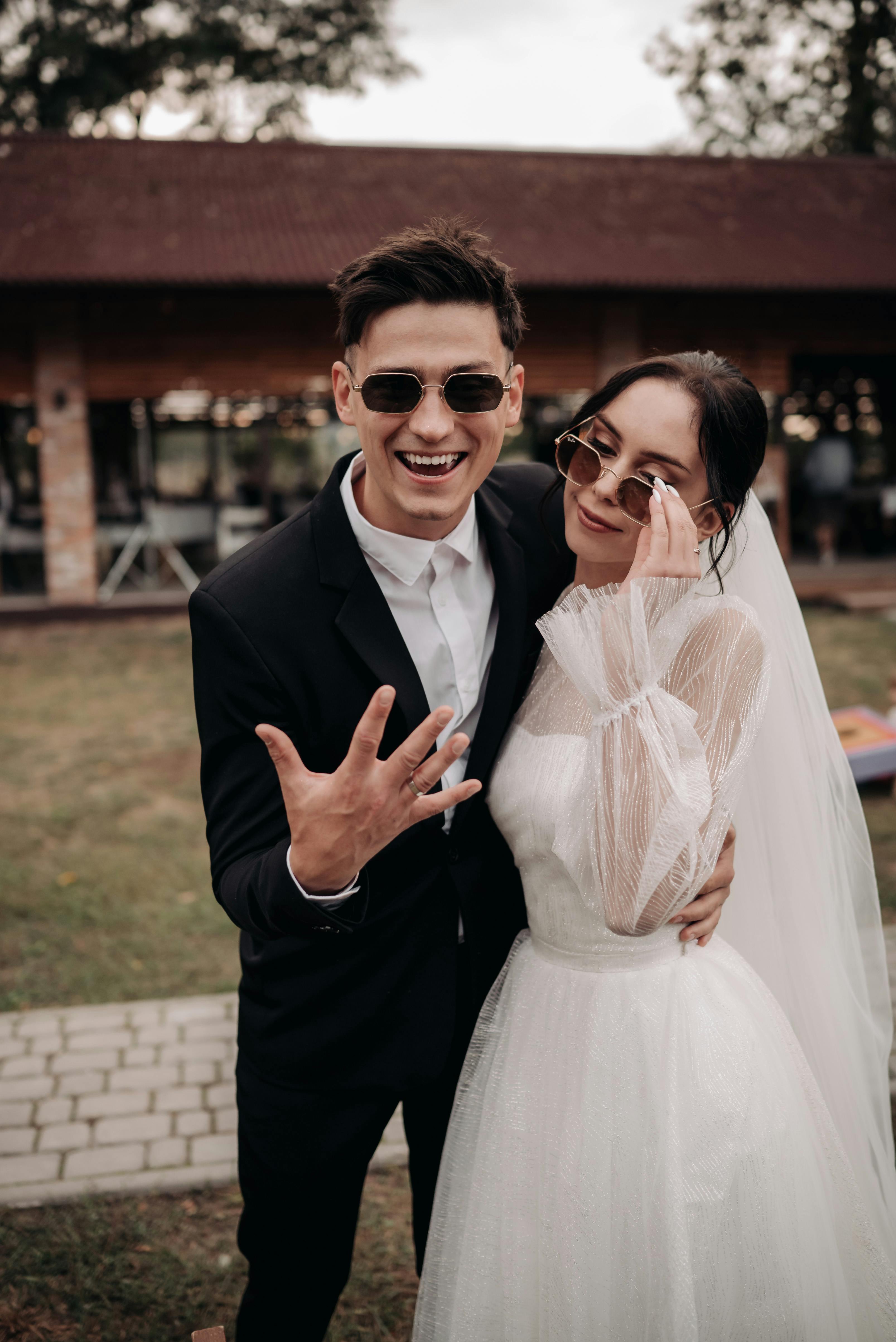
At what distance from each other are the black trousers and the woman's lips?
940 mm

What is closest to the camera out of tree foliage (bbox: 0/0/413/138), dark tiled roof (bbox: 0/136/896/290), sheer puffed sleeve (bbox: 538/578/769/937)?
sheer puffed sleeve (bbox: 538/578/769/937)

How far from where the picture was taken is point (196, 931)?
4.78 m

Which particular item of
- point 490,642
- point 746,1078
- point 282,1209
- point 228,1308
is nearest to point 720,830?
point 746,1078

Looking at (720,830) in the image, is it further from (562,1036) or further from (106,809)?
(106,809)

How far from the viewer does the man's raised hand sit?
1524mm

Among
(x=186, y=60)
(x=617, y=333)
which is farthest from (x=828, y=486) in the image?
(x=186, y=60)

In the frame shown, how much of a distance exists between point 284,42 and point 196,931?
26596 millimetres

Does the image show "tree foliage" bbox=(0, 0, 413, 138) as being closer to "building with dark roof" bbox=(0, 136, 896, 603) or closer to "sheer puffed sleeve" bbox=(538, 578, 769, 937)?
"building with dark roof" bbox=(0, 136, 896, 603)

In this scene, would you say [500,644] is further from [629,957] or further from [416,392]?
[629,957]

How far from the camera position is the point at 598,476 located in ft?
6.94

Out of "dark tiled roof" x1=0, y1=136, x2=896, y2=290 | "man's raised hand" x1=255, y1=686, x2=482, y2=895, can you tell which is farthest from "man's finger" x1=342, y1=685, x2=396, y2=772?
"dark tiled roof" x1=0, y1=136, x2=896, y2=290

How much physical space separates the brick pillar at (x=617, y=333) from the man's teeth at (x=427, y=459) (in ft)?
40.7

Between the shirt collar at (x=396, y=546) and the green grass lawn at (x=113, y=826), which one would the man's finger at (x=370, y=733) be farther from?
the green grass lawn at (x=113, y=826)

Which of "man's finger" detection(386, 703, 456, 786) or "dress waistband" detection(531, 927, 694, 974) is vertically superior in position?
"man's finger" detection(386, 703, 456, 786)
